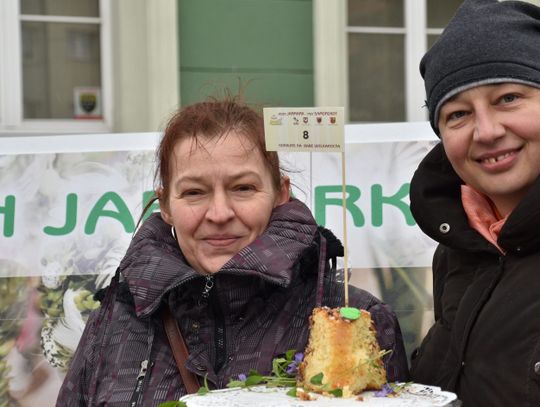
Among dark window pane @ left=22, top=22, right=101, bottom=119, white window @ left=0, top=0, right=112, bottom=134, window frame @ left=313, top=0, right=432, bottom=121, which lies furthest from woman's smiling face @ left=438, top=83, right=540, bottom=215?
dark window pane @ left=22, top=22, right=101, bottom=119

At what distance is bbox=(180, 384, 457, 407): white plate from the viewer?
58.1 inches

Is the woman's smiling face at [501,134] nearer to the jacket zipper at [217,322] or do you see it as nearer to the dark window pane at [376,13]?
the jacket zipper at [217,322]

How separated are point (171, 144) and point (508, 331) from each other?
2.86ft

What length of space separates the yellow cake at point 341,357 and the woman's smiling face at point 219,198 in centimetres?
39

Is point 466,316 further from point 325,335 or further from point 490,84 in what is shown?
point 490,84

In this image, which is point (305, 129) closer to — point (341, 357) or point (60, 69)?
point (341, 357)

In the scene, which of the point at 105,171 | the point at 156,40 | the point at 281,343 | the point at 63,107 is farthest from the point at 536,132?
the point at 63,107

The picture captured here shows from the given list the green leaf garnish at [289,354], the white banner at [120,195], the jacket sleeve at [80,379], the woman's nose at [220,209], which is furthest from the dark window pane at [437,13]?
the green leaf garnish at [289,354]

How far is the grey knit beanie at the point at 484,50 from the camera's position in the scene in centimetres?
171

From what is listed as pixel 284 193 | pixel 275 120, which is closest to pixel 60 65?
pixel 284 193

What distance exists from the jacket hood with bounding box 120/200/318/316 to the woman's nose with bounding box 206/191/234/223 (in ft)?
0.27

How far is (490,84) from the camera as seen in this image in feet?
5.62

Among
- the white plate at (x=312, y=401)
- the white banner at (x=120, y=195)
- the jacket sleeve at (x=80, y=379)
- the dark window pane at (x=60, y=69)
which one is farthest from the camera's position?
the dark window pane at (x=60, y=69)

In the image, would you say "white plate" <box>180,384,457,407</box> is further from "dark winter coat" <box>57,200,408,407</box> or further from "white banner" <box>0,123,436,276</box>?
"white banner" <box>0,123,436,276</box>
